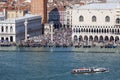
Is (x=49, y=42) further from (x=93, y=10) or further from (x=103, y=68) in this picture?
(x=103, y=68)

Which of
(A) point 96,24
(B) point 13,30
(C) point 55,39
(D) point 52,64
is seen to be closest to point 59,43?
(C) point 55,39

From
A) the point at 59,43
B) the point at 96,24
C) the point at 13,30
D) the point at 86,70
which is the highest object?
the point at 96,24

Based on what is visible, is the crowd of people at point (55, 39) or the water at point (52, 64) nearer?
the water at point (52, 64)

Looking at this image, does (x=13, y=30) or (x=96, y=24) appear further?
(x=96, y=24)

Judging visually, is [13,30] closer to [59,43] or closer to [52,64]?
[59,43]

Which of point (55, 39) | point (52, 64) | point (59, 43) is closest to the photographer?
point (52, 64)

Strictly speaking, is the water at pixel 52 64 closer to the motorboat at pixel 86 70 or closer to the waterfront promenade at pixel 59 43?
the motorboat at pixel 86 70

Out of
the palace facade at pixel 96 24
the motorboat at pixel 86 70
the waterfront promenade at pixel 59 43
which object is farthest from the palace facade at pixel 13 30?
the motorboat at pixel 86 70

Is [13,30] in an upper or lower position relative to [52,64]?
upper
